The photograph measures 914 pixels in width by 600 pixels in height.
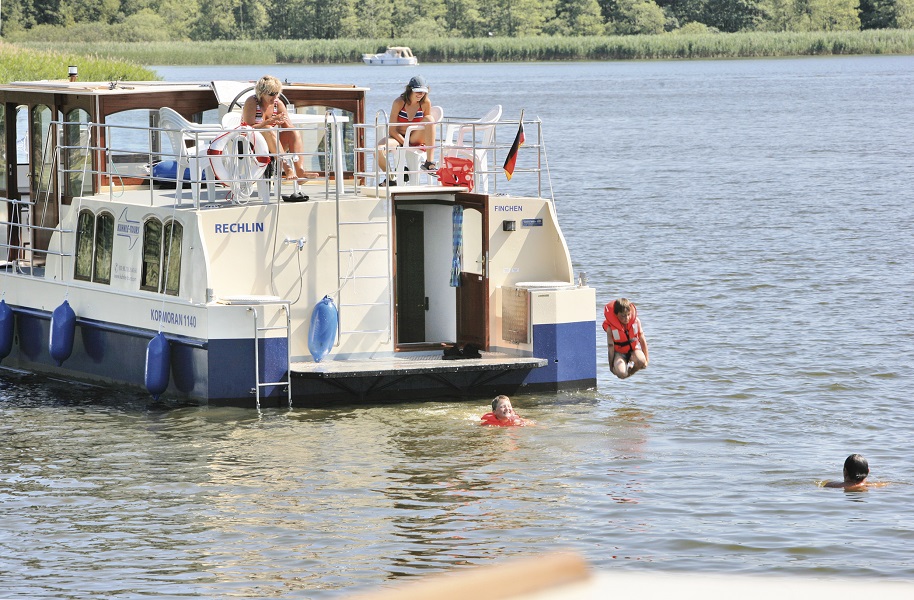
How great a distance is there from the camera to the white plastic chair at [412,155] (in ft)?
50.1

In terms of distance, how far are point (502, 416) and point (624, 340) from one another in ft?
5.63

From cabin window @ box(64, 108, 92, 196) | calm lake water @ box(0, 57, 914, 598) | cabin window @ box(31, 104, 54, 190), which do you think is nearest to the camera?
calm lake water @ box(0, 57, 914, 598)

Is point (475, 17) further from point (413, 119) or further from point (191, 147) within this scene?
point (413, 119)

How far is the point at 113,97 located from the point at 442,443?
5744 mm

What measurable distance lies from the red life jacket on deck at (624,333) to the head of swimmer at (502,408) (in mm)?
1468

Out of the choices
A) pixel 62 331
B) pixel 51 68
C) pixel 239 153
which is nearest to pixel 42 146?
pixel 62 331

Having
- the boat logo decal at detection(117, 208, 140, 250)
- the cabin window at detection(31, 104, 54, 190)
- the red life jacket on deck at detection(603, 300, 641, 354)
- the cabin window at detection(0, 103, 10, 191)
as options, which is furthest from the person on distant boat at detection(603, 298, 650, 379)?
the cabin window at detection(0, 103, 10, 191)

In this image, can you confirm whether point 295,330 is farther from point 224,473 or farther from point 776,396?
point 776,396

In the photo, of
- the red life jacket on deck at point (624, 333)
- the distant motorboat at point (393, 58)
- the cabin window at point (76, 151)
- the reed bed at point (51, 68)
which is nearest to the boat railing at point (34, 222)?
the cabin window at point (76, 151)

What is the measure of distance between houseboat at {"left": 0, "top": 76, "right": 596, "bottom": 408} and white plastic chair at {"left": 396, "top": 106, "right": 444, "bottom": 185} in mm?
49

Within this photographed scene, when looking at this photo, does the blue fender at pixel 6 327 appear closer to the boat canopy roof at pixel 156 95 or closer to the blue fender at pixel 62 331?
the blue fender at pixel 62 331

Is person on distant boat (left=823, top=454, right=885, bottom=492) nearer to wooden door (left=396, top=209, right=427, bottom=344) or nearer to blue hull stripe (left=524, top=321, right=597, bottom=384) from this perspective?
blue hull stripe (left=524, top=321, right=597, bottom=384)

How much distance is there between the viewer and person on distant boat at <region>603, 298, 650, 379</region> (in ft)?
48.2

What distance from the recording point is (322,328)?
14469 millimetres
